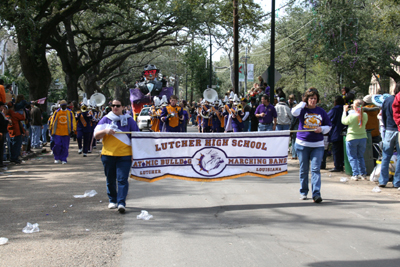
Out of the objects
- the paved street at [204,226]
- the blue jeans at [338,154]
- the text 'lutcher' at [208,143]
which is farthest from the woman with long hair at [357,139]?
the text 'lutcher' at [208,143]

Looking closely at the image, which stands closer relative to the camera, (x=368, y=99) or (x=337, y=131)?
(x=368, y=99)

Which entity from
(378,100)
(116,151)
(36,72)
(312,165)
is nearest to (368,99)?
(378,100)

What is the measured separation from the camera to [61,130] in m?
13.2

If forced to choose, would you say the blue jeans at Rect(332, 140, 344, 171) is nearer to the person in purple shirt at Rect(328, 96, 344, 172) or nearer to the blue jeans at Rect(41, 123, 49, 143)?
the person in purple shirt at Rect(328, 96, 344, 172)

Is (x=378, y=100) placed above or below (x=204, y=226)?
above

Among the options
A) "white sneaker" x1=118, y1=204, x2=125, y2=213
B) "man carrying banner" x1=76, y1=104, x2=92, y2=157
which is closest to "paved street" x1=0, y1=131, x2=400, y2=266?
"white sneaker" x1=118, y1=204, x2=125, y2=213

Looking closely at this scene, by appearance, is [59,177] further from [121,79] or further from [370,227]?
[121,79]

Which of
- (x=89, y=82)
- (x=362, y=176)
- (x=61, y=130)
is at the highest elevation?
→ (x=89, y=82)

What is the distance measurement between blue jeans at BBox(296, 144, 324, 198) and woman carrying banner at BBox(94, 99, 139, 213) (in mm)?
3054

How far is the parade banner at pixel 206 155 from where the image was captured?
23.2ft

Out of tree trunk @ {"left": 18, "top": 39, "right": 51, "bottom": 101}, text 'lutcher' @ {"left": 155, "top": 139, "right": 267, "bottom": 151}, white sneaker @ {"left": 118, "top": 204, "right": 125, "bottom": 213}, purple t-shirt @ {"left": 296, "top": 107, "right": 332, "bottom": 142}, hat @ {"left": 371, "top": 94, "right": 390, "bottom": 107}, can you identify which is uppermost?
tree trunk @ {"left": 18, "top": 39, "right": 51, "bottom": 101}

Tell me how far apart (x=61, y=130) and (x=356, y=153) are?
878 cm

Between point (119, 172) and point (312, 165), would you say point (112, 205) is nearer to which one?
point (119, 172)

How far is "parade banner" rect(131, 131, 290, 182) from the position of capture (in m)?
7.08
